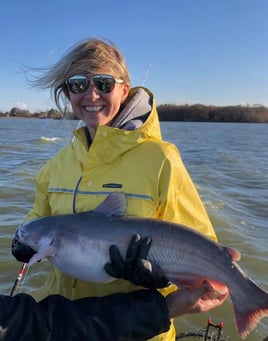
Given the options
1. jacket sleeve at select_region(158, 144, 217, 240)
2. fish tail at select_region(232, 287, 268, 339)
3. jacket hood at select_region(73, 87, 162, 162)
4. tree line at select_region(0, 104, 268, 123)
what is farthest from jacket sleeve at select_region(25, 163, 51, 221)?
tree line at select_region(0, 104, 268, 123)

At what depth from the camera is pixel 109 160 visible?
10.9ft

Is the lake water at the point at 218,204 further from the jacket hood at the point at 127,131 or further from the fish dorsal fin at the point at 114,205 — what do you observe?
the fish dorsal fin at the point at 114,205

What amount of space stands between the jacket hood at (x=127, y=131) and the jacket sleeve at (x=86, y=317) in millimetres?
1005

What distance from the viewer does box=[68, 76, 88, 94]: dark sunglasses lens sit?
344 cm

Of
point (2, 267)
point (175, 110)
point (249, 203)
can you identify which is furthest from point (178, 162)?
point (175, 110)

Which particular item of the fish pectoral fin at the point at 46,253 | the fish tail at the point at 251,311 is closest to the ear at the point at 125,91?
the fish pectoral fin at the point at 46,253

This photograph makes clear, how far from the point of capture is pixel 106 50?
3.47 m

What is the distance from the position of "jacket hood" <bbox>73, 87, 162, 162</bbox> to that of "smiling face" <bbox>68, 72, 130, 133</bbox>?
71mm

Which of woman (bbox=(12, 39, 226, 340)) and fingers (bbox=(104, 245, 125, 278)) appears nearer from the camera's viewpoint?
fingers (bbox=(104, 245, 125, 278))

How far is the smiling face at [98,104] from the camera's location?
3.43m

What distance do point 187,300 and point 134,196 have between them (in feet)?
2.58

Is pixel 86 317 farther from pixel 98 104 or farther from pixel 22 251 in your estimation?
pixel 98 104

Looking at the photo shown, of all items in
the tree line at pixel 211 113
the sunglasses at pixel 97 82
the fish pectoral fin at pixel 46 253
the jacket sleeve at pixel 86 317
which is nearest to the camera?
the jacket sleeve at pixel 86 317

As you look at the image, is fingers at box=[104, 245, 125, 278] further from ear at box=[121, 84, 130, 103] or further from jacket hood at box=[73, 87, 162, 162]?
ear at box=[121, 84, 130, 103]
